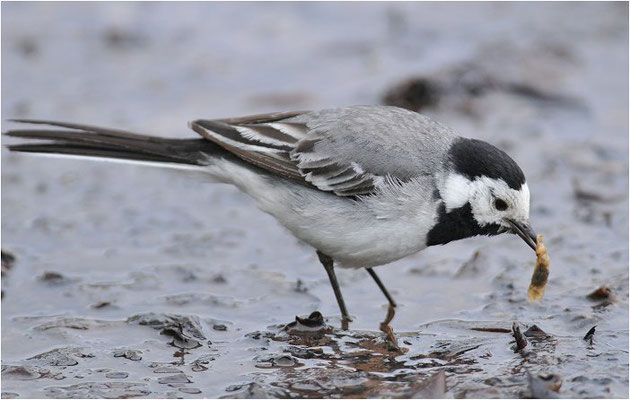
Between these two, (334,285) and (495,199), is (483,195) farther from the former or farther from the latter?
(334,285)

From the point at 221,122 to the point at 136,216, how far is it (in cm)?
191

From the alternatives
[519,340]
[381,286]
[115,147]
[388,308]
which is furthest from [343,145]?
[519,340]

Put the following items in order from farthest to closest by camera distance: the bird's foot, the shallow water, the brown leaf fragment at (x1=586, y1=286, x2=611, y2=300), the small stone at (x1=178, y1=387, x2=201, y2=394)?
the brown leaf fragment at (x1=586, y1=286, x2=611, y2=300) < the bird's foot < the shallow water < the small stone at (x1=178, y1=387, x2=201, y2=394)

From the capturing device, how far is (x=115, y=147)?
7562 millimetres

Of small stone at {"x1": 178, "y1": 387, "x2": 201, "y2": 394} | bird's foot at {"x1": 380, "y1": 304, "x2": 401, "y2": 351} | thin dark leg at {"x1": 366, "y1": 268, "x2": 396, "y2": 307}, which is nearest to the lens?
small stone at {"x1": 178, "y1": 387, "x2": 201, "y2": 394}

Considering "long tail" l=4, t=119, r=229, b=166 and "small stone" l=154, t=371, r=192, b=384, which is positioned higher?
"long tail" l=4, t=119, r=229, b=166

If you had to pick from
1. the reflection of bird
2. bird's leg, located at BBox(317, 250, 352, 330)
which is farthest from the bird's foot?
bird's leg, located at BBox(317, 250, 352, 330)

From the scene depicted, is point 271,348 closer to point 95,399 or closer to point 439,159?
point 95,399

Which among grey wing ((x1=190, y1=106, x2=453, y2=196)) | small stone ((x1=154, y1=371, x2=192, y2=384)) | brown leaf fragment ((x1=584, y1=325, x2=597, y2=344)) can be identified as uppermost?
grey wing ((x1=190, y1=106, x2=453, y2=196))

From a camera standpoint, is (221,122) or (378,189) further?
(221,122)

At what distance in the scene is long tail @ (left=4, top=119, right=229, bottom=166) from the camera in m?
7.53

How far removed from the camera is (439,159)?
23.5 feet

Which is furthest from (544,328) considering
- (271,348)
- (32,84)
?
(32,84)

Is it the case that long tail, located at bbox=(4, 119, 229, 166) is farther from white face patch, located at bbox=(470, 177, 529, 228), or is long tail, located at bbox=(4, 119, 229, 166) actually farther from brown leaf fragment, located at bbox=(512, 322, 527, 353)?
brown leaf fragment, located at bbox=(512, 322, 527, 353)
